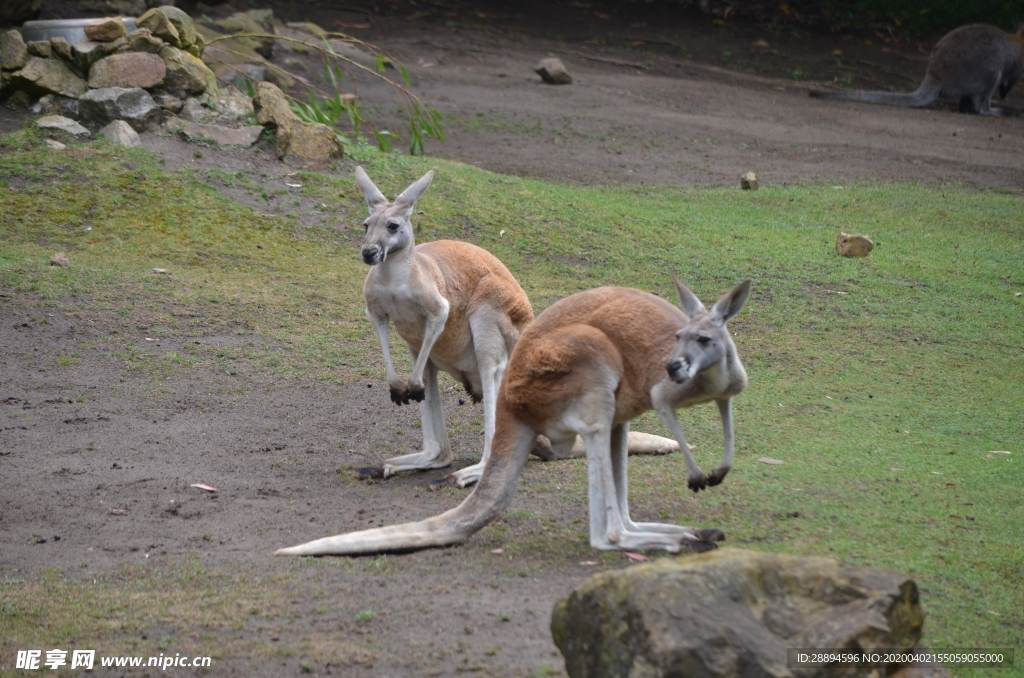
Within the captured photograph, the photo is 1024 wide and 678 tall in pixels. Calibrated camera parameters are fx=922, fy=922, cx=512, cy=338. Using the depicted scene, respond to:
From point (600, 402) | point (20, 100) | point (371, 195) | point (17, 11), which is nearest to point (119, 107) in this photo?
point (20, 100)

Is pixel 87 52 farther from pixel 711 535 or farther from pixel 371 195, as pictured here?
pixel 711 535

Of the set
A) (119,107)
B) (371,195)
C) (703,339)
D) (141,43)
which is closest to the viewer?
(703,339)

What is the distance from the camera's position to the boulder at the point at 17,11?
10.0 metres

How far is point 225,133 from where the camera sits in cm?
827

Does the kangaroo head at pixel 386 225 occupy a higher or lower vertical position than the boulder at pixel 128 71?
higher

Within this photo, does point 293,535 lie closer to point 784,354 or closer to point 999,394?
point 784,354

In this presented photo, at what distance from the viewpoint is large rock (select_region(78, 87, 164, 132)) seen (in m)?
8.00

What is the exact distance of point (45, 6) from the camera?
37.7ft

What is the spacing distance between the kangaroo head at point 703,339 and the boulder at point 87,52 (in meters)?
7.06

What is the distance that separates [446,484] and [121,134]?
533 cm

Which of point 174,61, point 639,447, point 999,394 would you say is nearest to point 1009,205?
point 999,394

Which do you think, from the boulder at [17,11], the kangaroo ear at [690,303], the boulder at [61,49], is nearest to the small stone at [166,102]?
the boulder at [61,49]

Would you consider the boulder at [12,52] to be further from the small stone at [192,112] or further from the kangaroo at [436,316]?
the kangaroo at [436,316]

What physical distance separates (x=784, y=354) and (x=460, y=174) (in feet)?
12.4
